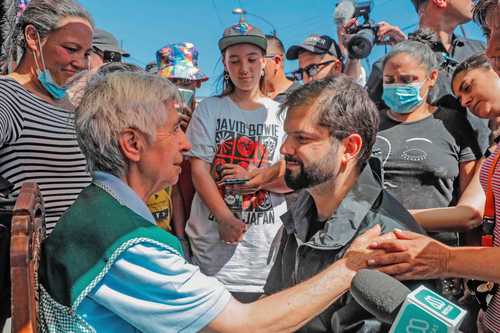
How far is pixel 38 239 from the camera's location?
1429mm

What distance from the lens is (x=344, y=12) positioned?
194 inches

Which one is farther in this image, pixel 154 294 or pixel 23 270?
pixel 154 294

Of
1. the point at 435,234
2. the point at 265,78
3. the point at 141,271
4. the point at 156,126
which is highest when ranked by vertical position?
the point at 265,78

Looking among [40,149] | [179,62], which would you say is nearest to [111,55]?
[179,62]

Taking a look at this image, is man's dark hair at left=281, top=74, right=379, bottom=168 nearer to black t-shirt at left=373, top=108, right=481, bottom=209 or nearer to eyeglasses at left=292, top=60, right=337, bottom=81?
black t-shirt at left=373, top=108, right=481, bottom=209

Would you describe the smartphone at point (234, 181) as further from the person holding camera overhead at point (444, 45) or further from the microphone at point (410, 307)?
the microphone at point (410, 307)

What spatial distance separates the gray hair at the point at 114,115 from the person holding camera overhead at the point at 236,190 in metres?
1.31

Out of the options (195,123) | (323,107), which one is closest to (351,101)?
(323,107)

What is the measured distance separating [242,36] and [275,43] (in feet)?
4.39

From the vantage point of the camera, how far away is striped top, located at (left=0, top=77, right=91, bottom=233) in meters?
2.12

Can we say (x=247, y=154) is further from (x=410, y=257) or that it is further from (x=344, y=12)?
(x=344, y=12)

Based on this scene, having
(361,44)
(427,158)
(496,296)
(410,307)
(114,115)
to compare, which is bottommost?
(496,296)

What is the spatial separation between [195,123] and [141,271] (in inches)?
71.7

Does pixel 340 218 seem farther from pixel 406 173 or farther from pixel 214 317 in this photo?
pixel 406 173
